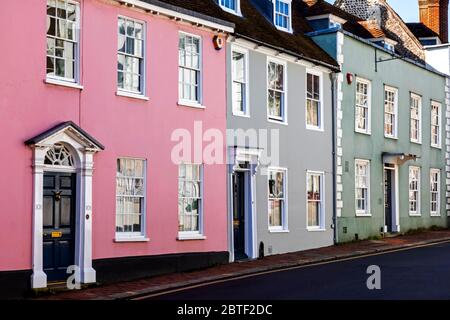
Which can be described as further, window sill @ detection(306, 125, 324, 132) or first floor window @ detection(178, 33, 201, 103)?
window sill @ detection(306, 125, 324, 132)

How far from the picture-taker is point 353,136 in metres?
26.9

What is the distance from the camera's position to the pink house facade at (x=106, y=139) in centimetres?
1525

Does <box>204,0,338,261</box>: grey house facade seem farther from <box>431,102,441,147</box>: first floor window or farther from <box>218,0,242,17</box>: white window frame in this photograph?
<box>431,102,441,147</box>: first floor window

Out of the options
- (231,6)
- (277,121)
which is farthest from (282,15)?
(277,121)

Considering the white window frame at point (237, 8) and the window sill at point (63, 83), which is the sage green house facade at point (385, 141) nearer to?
the white window frame at point (237, 8)

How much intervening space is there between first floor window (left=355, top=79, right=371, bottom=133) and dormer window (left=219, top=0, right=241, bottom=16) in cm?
616

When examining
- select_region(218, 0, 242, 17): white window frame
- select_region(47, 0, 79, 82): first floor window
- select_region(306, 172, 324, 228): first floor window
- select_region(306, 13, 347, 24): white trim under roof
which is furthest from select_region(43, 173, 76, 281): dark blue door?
select_region(306, 13, 347, 24): white trim under roof

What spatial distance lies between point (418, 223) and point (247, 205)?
1213cm

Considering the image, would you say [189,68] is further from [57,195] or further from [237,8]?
[57,195]

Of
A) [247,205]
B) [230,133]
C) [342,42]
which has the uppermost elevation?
[342,42]

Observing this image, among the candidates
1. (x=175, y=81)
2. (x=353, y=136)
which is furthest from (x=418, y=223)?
(x=175, y=81)

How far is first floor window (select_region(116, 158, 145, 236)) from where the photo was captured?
57.6 ft

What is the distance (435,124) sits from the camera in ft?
110
